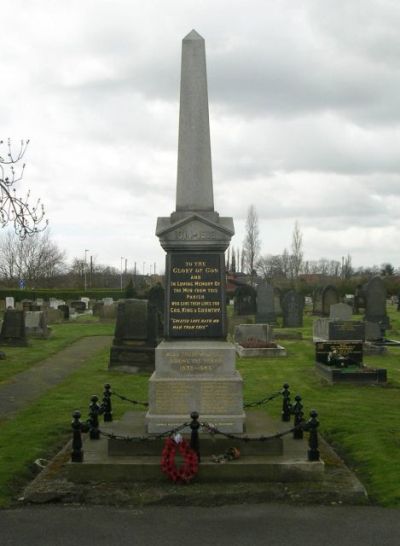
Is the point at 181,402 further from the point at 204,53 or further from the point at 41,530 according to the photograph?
the point at 204,53

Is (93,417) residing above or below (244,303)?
below

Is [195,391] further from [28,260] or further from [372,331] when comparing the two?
[28,260]

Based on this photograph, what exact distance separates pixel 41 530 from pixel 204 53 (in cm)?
717

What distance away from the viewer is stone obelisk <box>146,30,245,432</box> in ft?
28.7

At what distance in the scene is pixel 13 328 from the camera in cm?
2586

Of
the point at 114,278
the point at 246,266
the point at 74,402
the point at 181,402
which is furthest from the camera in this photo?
the point at 114,278

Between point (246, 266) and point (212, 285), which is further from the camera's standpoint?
point (246, 266)

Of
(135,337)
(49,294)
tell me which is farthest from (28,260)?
(135,337)

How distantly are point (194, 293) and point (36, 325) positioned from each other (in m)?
22.0

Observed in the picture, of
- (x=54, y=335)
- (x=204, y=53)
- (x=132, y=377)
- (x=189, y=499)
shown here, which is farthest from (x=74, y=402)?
(x=54, y=335)

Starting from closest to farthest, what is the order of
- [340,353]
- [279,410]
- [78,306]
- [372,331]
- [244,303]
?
[279,410], [340,353], [372,331], [244,303], [78,306]

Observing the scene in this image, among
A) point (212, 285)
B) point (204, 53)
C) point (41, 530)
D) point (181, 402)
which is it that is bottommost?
point (41, 530)

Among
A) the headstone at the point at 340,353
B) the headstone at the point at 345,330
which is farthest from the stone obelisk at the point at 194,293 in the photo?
the headstone at the point at 345,330

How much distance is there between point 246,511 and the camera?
269 inches
